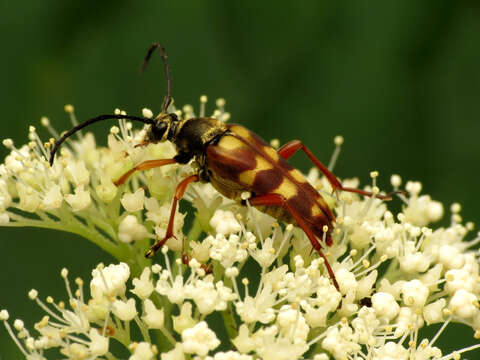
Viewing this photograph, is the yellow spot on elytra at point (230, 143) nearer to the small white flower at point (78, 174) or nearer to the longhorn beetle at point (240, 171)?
the longhorn beetle at point (240, 171)

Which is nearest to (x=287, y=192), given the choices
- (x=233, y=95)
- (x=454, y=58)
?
(x=233, y=95)

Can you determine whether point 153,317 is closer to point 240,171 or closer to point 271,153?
point 240,171

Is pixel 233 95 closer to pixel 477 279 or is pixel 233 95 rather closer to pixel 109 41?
pixel 109 41

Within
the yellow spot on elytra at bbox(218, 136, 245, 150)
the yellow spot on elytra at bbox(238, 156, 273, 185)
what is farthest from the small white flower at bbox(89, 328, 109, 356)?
the yellow spot on elytra at bbox(218, 136, 245, 150)

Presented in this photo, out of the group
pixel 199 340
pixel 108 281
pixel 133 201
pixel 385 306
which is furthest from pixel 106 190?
pixel 385 306

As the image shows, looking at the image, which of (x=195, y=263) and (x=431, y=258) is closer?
(x=195, y=263)

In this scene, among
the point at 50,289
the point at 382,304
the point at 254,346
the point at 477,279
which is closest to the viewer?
the point at 254,346
